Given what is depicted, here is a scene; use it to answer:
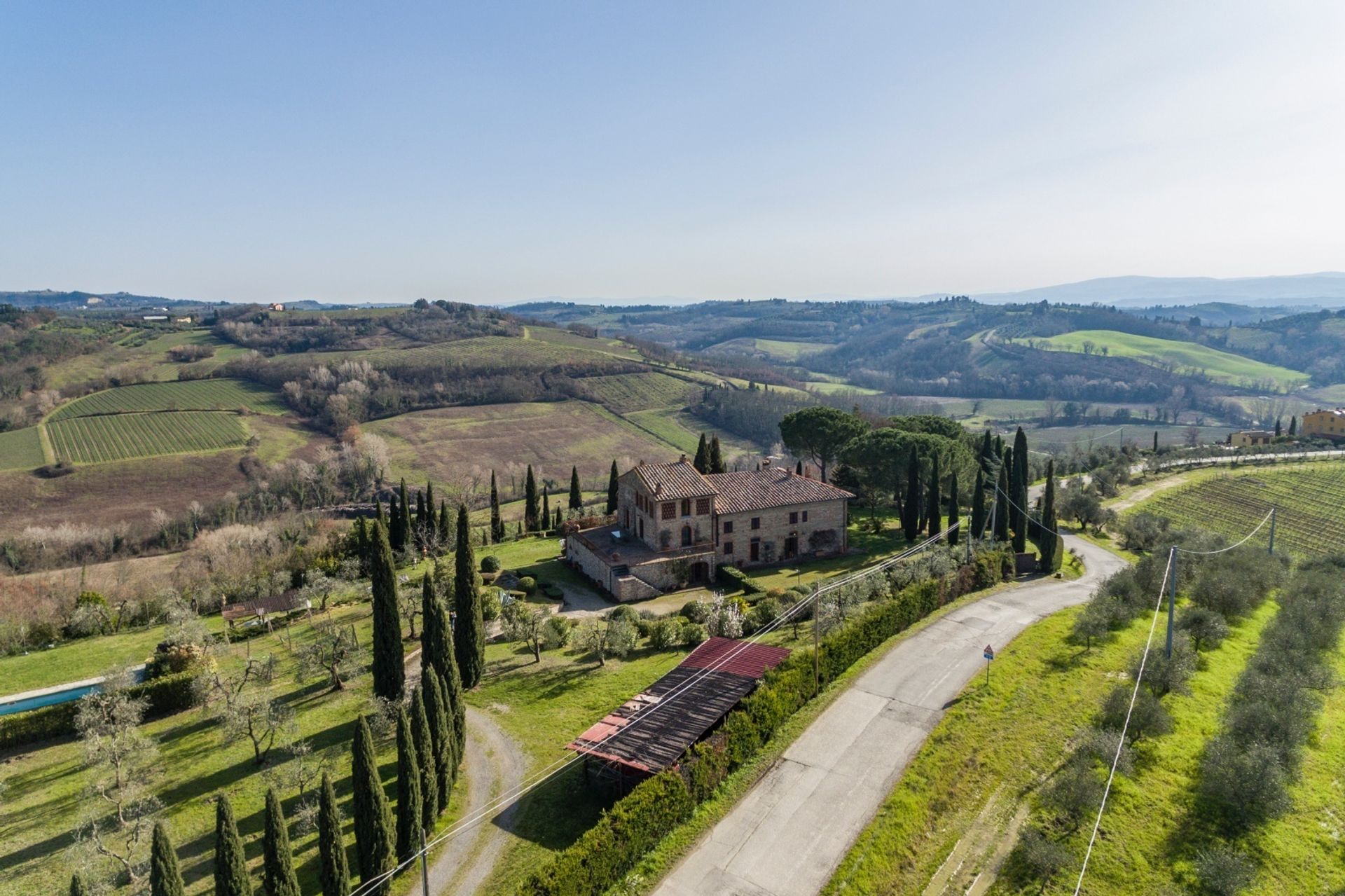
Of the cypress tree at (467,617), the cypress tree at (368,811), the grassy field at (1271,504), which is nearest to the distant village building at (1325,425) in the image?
the grassy field at (1271,504)

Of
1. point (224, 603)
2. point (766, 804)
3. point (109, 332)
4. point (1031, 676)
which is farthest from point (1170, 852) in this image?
point (109, 332)

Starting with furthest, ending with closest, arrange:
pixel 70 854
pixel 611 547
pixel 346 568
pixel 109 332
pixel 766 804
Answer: pixel 109 332 → pixel 611 547 → pixel 346 568 → pixel 766 804 → pixel 70 854

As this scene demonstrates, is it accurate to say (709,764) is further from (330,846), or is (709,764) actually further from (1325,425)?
(1325,425)

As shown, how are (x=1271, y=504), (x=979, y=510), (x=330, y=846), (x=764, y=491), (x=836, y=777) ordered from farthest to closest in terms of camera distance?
(x=1271, y=504)
(x=764, y=491)
(x=979, y=510)
(x=836, y=777)
(x=330, y=846)

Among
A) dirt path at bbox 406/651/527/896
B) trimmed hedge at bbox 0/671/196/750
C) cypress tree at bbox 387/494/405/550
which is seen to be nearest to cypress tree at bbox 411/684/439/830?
dirt path at bbox 406/651/527/896

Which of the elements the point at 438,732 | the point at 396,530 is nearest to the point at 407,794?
the point at 438,732

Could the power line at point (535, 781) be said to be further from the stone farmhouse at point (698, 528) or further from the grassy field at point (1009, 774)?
the stone farmhouse at point (698, 528)

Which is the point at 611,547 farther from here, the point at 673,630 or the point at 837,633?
the point at 837,633
